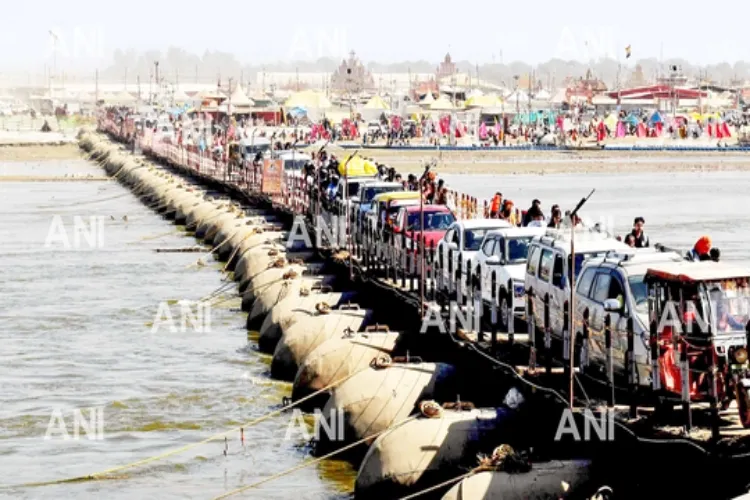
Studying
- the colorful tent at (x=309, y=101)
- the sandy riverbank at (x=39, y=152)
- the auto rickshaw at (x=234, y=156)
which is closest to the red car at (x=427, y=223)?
the auto rickshaw at (x=234, y=156)

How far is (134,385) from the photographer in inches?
1158

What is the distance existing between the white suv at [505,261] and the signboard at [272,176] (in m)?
25.9

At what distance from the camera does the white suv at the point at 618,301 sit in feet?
61.2

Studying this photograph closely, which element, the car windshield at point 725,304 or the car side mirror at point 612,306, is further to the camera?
the car side mirror at point 612,306

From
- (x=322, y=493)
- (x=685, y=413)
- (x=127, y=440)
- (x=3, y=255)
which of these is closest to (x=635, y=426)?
(x=685, y=413)

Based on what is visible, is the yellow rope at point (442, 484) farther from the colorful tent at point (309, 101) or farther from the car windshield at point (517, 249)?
the colorful tent at point (309, 101)

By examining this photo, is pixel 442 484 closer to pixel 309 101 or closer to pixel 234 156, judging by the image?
pixel 234 156

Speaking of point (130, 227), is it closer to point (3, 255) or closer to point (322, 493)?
point (3, 255)

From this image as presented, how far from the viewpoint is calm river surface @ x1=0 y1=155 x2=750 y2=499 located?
22.7 metres

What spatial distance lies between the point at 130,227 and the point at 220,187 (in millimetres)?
5293

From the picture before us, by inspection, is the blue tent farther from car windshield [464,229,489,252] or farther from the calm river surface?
car windshield [464,229,489,252]

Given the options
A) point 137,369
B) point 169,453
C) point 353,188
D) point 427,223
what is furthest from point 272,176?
point 169,453

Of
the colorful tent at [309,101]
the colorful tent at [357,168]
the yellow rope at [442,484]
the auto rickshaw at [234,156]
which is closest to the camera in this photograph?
the yellow rope at [442,484]

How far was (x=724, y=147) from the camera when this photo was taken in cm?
10962
